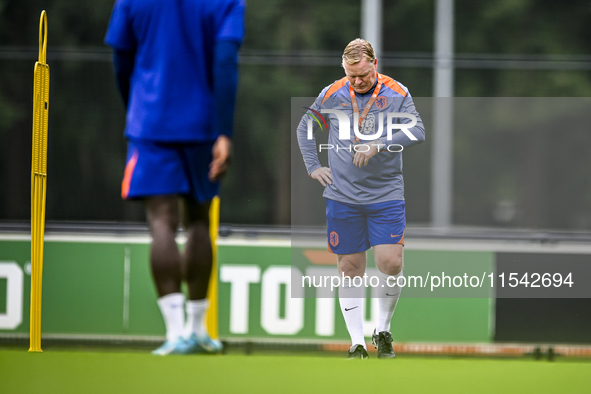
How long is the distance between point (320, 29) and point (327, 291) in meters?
2.77

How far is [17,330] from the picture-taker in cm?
475

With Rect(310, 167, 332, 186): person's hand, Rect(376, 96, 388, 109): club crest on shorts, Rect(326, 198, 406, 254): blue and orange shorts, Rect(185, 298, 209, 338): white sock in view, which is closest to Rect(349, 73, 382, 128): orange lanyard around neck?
Rect(376, 96, 388, 109): club crest on shorts

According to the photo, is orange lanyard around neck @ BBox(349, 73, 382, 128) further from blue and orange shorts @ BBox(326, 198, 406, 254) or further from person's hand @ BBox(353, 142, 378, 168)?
blue and orange shorts @ BBox(326, 198, 406, 254)

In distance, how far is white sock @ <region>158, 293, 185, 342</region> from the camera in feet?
7.80

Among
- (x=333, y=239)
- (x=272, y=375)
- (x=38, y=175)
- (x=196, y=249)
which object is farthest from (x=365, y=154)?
(x=38, y=175)

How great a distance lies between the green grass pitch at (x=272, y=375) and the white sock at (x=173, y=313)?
0.71 feet

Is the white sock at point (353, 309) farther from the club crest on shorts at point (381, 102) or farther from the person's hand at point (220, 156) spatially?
the person's hand at point (220, 156)

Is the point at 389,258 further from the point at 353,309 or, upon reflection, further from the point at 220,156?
the point at 220,156

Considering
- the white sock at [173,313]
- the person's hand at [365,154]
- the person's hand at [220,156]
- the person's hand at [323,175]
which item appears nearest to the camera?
the person's hand at [220,156]

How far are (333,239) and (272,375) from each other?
3.11 feet

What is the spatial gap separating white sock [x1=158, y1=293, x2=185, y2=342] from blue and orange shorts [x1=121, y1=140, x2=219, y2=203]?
357mm

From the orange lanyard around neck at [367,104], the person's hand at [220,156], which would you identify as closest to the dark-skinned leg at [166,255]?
the person's hand at [220,156]

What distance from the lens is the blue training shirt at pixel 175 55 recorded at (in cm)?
230

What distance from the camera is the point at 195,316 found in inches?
96.7
